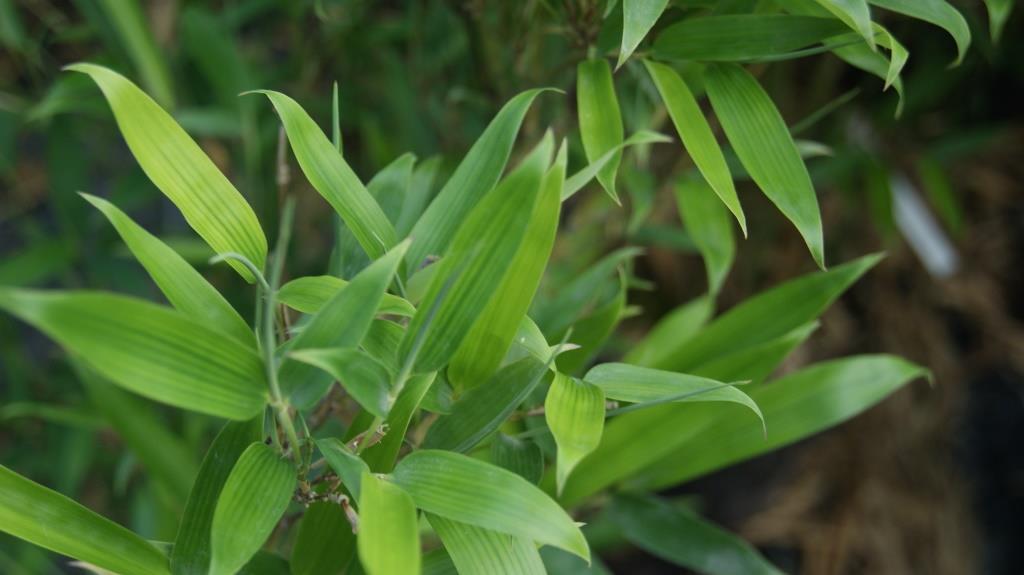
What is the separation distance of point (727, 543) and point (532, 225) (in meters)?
0.32

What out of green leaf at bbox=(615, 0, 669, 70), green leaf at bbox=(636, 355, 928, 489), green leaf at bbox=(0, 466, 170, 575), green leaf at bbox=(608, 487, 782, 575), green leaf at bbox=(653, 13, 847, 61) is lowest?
green leaf at bbox=(608, 487, 782, 575)

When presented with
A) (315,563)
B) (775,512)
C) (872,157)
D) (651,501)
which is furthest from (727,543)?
(775,512)

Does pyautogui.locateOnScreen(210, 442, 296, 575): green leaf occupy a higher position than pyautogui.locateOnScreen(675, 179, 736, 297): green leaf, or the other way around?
pyautogui.locateOnScreen(210, 442, 296, 575): green leaf

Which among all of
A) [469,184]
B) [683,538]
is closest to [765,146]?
[469,184]

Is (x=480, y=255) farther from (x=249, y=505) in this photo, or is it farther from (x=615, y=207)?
(x=615, y=207)

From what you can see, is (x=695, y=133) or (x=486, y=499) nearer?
(x=486, y=499)

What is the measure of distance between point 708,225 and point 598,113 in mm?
165

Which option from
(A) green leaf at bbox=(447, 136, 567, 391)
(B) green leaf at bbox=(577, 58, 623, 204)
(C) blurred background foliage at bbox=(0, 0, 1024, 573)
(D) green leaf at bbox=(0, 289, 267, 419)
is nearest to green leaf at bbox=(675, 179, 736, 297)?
(C) blurred background foliage at bbox=(0, 0, 1024, 573)

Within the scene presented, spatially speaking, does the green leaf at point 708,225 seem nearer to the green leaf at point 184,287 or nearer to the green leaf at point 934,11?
the green leaf at point 934,11

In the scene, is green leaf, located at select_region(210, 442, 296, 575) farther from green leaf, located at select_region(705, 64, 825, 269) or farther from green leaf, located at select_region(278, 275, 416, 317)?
green leaf, located at select_region(705, 64, 825, 269)

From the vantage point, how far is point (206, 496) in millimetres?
384

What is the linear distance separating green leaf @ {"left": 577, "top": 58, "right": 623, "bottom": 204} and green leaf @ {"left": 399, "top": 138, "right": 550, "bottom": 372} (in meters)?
0.16

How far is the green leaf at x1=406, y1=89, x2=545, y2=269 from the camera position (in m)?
0.39

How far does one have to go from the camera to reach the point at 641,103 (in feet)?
2.01
